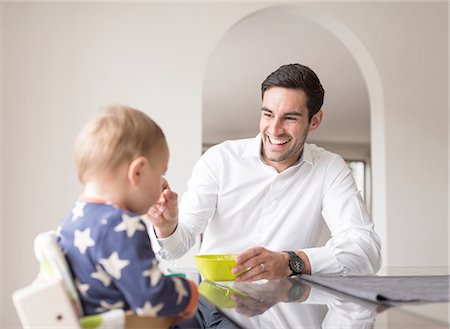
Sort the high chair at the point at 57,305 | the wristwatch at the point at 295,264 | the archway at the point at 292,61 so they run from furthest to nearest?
the archway at the point at 292,61 → the wristwatch at the point at 295,264 → the high chair at the point at 57,305

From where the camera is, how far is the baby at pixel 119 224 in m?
0.99

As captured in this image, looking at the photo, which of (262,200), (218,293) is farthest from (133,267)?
(262,200)

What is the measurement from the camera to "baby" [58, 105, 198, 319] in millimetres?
990

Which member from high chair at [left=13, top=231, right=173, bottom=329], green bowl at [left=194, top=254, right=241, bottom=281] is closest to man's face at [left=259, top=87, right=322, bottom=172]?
green bowl at [left=194, top=254, right=241, bottom=281]

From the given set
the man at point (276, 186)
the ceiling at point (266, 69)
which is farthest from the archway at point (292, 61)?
the man at point (276, 186)

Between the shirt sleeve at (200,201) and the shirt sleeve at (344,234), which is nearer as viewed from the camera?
the shirt sleeve at (344,234)

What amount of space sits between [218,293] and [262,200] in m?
1.01

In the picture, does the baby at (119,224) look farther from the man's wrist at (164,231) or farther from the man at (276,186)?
the man at (276,186)

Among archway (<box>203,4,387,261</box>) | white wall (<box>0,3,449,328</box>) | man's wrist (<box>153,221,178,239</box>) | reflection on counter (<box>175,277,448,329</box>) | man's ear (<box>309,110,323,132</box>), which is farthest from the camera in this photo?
archway (<box>203,4,387,261</box>)

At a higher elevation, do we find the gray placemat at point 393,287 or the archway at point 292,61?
the archway at point 292,61

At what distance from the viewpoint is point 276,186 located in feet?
7.95

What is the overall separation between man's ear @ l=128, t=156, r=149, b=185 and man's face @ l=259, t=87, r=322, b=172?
1.32 m

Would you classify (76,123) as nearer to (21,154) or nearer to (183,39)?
(21,154)

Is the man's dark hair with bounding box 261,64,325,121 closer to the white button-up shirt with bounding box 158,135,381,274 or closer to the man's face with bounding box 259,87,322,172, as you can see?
the man's face with bounding box 259,87,322,172
